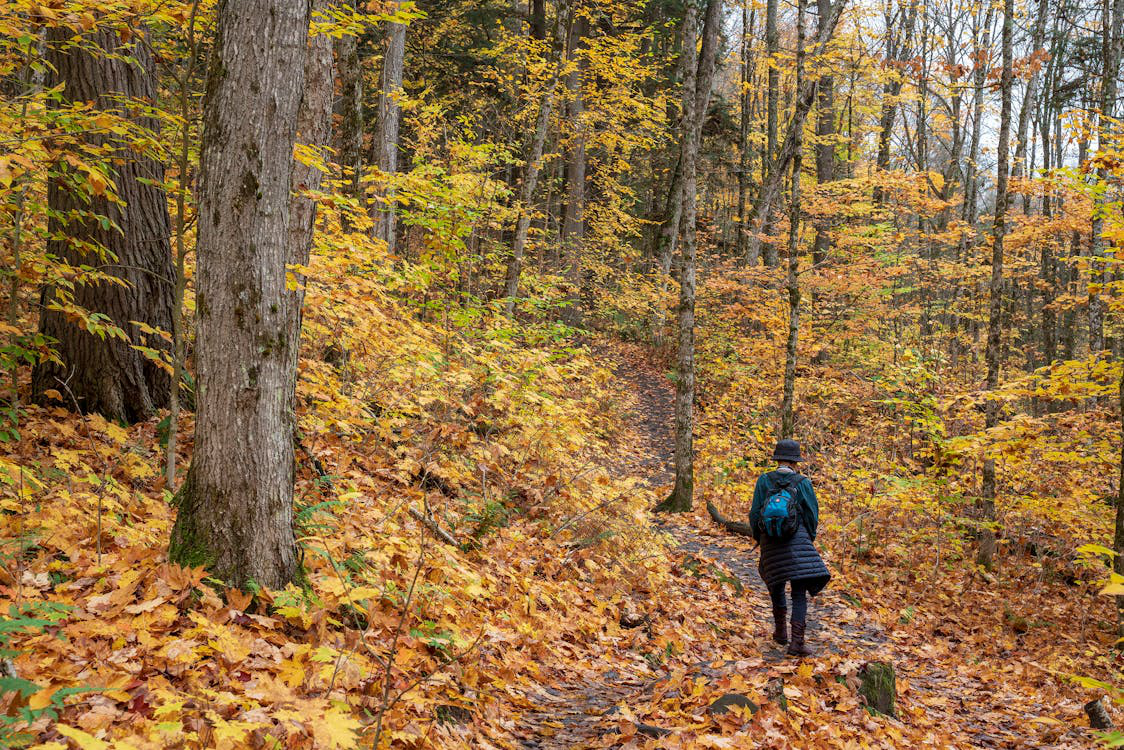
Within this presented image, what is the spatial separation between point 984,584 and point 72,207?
12.9 meters

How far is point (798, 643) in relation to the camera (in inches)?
238

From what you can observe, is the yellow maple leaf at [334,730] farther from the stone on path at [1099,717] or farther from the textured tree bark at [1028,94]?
the textured tree bark at [1028,94]

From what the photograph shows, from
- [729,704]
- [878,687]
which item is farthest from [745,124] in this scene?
[729,704]

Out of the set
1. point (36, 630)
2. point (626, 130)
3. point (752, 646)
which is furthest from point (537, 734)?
point (626, 130)

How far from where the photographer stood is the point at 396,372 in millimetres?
7336

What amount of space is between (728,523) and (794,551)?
201 inches

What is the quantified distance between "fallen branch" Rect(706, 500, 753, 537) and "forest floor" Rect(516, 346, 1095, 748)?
1068mm

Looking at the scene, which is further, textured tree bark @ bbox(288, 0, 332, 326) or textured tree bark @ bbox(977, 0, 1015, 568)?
textured tree bark @ bbox(977, 0, 1015, 568)

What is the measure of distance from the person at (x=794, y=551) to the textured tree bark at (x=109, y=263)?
591cm

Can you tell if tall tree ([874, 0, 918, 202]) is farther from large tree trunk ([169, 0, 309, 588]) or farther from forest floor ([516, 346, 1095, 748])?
large tree trunk ([169, 0, 309, 588])

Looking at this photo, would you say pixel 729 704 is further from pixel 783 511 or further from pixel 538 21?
pixel 538 21

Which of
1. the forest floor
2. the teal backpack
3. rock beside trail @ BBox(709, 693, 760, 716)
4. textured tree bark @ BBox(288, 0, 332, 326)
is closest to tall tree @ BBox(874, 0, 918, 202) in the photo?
the forest floor

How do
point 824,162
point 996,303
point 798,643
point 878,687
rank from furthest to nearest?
point 824,162 < point 996,303 < point 798,643 < point 878,687

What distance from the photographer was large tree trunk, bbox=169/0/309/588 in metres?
3.59
